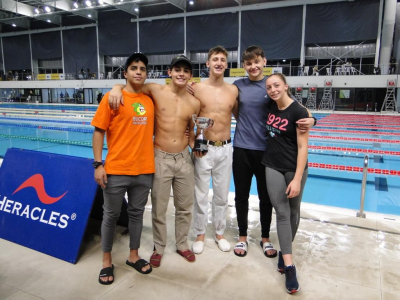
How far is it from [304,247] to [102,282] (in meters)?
1.69

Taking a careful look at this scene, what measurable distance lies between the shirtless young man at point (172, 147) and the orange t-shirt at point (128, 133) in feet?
0.61

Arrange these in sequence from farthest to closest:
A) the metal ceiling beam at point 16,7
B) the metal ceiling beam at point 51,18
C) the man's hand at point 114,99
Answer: the metal ceiling beam at point 51,18 → the metal ceiling beam at point 16,7 → the man's hand at point 114,99

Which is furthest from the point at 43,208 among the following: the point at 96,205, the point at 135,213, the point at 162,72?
the point at 162,72

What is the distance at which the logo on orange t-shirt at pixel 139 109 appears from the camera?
216 centimetres

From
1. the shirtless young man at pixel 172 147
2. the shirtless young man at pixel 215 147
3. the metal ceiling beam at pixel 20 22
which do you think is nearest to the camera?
the shirtless young man at pixel 172 147

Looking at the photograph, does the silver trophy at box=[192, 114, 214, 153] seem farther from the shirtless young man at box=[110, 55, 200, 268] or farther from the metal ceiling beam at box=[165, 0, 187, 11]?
the metal ceiling beam at box=[165, 0, 187, 11]

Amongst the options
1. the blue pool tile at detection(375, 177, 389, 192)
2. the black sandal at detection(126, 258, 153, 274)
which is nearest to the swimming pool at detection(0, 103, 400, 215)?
the blue pool tile at detection(375, 177, 389, 192)

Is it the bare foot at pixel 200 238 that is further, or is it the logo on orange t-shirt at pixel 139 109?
the bare foot at pixel 200 238

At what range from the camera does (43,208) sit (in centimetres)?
262

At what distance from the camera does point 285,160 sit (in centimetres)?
222

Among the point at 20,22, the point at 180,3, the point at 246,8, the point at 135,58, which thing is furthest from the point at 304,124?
the point at 20,22

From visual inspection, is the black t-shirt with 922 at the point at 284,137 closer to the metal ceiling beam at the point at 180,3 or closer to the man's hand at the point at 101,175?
the man's hand at the point at 101,175

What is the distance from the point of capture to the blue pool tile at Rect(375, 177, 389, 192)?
551 centimetres

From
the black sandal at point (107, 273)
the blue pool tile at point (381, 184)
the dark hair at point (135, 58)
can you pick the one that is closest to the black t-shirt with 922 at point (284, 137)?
the dark hair at point (135, 58)
